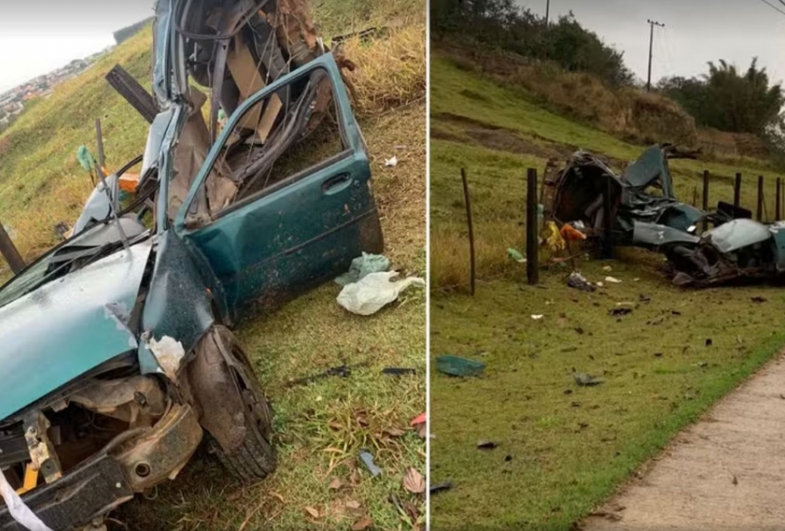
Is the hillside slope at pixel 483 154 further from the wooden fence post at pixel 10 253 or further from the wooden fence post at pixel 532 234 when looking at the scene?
the wooden fence post at pixel 10 253

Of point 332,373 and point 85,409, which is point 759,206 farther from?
point 85,409

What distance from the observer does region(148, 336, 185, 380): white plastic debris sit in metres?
2.21

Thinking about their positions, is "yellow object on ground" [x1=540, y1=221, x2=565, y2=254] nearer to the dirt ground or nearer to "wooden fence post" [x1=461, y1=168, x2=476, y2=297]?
"wooden fence post" [x1=461, y1=168, x2=476, y2=297]

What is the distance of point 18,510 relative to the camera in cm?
201

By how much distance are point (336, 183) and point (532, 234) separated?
2.69 ft

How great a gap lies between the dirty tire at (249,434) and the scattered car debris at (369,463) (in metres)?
0.27

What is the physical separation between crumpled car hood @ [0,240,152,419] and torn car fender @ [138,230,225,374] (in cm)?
5

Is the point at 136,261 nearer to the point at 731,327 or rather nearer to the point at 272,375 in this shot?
the point at 272,375

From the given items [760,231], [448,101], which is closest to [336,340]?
[448,101]

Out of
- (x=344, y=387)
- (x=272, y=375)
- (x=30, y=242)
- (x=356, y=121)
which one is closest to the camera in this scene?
(x=344, y=387)

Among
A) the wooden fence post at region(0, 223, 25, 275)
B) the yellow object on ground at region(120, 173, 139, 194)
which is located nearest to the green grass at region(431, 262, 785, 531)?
the yellow object on ground at region(120, 173, 139, 194)

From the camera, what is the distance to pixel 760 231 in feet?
9.10

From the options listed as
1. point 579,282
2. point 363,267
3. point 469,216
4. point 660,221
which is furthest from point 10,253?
point 660,221

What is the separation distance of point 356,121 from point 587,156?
2.88 ft
